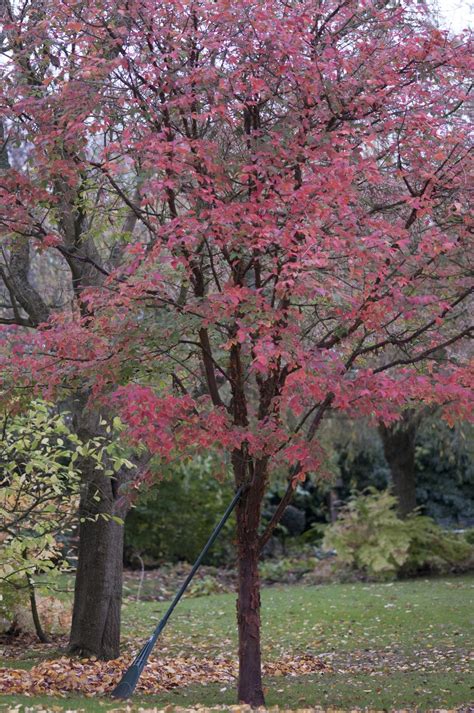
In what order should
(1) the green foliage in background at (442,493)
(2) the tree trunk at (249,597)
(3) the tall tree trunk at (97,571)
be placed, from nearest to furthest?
(2) the tree trunk at (249,597) < (3) the tall tree trunk at (97,571) < (1) the green foliage in background at (442,493)

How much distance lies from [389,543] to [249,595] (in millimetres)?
8964

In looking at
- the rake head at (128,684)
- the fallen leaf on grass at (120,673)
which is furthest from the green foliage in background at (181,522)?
the rake head at (128,684)

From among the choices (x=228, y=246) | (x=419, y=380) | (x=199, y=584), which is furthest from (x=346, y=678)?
(x=199, y=584)

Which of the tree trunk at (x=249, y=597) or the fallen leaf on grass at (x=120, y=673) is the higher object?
the tree trunk at (x=249, y=597)

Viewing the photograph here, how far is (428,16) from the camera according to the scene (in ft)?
23.5

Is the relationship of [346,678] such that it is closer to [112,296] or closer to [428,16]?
[112,296]

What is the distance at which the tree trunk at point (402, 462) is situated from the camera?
16.7 meters

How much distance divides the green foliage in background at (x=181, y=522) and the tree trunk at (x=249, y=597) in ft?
35.4

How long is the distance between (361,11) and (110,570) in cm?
562

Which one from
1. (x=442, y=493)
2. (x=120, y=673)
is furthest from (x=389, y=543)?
(x=120, y=673)

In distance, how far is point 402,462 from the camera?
16.9 meters

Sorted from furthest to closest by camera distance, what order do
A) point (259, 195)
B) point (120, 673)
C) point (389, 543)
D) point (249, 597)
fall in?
point (389, 543)
point (120, 673)
point (249, 597)
point (259, 195)

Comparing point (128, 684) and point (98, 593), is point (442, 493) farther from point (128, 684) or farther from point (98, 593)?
point (128, 684)

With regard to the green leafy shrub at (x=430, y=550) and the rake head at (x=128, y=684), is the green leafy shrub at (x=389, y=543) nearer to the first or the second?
the green leafy shrub at (x=430, y=550)
